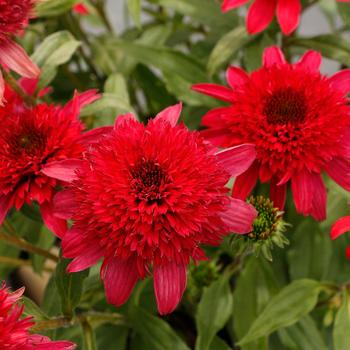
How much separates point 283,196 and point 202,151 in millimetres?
136

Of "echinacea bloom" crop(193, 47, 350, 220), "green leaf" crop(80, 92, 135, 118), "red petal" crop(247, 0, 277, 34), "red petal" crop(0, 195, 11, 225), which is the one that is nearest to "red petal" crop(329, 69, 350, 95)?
"echinacea bloom" crop(193, 47, 350, 220)

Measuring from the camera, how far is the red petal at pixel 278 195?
539mm

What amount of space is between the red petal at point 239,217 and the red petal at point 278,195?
0.30 ft

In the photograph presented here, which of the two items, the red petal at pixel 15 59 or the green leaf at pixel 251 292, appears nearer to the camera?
the red petal at pixel 15 59

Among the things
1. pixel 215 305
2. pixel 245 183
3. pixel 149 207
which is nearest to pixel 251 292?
pixel 215 305

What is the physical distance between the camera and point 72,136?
52 cm

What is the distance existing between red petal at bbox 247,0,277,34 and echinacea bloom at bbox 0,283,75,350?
1.21 ft

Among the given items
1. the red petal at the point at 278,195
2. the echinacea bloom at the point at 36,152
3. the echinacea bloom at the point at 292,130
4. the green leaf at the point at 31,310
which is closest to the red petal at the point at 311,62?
the echinacea bloom at the point at 292,130

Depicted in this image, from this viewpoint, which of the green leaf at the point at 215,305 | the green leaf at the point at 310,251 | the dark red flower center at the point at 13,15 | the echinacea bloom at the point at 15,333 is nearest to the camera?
the echinacea bloom at the point at 15,333

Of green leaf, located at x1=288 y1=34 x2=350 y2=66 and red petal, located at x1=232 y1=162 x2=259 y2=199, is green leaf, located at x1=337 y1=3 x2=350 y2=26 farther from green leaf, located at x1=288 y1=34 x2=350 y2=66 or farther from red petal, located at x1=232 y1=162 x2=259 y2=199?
red petal, located at x1=232 y1=162 x2=259 y2=199

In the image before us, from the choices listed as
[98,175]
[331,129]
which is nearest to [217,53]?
[331,129]

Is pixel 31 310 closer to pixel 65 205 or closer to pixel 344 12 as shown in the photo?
pixel 65 205

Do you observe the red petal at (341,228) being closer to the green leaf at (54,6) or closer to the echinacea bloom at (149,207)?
the echinacea bloom at (149,207)

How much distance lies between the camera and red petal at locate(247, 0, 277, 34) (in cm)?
63
